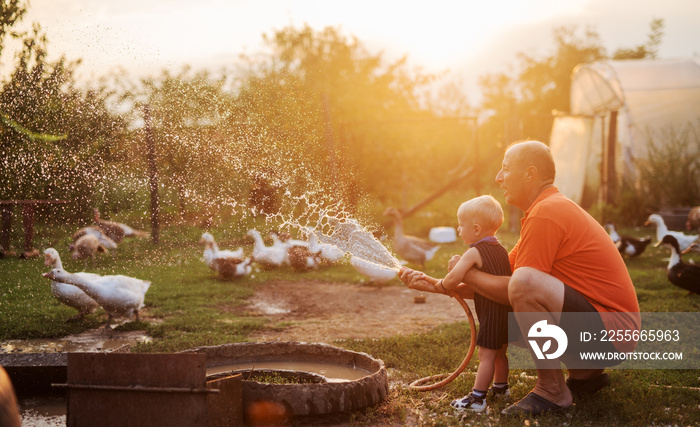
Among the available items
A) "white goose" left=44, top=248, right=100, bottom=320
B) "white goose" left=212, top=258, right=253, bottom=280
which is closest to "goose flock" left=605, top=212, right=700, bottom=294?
"white goose" left=212, top=258, right=253, bottom=280

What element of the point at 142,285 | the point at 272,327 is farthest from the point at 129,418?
the point at 142,285

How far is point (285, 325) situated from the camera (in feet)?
24.8

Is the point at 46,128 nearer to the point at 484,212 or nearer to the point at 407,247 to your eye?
the point at 484,212

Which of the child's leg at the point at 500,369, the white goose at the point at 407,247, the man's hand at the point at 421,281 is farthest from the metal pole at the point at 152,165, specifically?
the child's leg at the point at 500,369

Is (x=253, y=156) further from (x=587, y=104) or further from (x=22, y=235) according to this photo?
(x=587, y=104)

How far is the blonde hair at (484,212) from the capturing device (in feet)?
14.5

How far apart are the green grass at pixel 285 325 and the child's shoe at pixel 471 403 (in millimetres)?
70

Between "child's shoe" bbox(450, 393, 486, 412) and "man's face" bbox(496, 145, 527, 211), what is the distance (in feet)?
4.62

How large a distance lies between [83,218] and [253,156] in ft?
11.2

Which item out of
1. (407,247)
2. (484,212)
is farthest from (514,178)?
(407,247)

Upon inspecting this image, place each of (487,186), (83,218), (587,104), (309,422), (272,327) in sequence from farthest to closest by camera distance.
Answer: (487,186), (587,104), (83,218), (272,327), (309,422)

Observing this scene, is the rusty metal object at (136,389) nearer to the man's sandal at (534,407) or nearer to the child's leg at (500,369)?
the man's sandal at (534,407)

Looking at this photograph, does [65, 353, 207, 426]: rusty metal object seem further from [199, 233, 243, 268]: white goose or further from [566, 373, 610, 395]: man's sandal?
[199, 233, 243, 268]: white goose

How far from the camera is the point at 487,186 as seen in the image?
1260 inches
